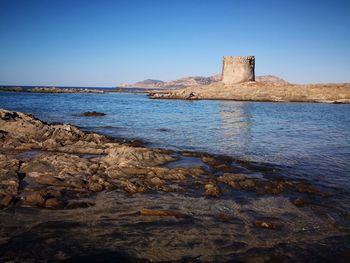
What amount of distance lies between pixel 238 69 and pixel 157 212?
5643 centimetres

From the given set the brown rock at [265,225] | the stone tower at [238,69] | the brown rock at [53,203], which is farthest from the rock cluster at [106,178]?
the stone tower at [238,69]

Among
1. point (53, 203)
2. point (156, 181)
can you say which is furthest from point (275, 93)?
point (53, 203)

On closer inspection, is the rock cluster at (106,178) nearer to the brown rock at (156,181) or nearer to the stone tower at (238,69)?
the brown rock at (156,181)

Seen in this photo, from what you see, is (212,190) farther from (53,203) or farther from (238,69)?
(238,69)

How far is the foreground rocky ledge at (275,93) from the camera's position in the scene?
4913cm

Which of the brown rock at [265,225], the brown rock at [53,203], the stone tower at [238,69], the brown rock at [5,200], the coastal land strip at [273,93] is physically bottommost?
the brown rock at [265,225]

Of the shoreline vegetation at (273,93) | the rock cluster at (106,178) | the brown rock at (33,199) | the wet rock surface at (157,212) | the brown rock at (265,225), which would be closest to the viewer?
the wet rock surface at (157,212)

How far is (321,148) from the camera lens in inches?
491

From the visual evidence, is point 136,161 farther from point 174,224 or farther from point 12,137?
point 12,137

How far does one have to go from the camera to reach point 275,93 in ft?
169

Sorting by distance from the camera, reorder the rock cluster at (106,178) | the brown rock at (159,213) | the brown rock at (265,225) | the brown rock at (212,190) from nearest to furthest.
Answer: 1. the brown rock at (265,225)
2. the brown rock at (159,213)
3. the rock cluster at (106,178)
4. the brown rock at (212,190)

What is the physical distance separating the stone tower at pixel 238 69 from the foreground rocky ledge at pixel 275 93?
2.83 meters

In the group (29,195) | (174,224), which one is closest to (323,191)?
(174,224)

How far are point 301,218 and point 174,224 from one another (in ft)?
7.69
